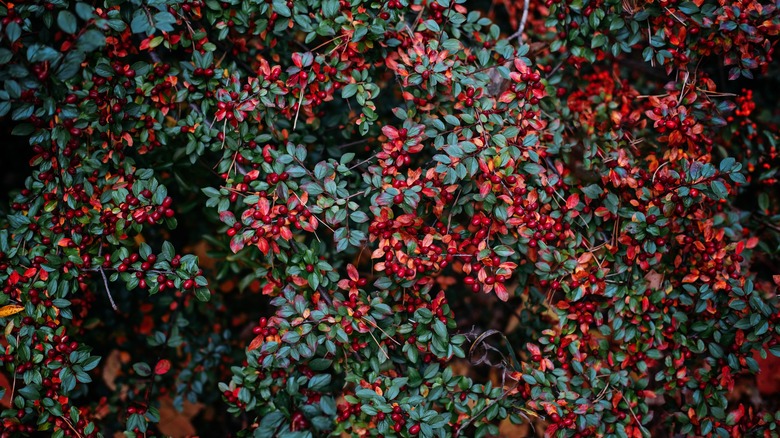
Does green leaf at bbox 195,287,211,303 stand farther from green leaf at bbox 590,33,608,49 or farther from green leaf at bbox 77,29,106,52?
green leaf at bbox 590,33,608,49

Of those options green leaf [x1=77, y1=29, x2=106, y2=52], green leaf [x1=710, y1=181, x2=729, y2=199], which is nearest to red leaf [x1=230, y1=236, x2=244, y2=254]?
green leaf [x1=77, y1=29, x2=106, y2=52]

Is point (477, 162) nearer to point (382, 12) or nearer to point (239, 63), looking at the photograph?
point (382, 12)

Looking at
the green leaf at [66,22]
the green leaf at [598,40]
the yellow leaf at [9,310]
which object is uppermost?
the green leaf at [66,22]

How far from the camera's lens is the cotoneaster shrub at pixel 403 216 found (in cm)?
148

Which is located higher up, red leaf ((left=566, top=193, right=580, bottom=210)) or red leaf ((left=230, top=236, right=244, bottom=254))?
red leaf ((left=230, top=236, right=244, bottom=254))

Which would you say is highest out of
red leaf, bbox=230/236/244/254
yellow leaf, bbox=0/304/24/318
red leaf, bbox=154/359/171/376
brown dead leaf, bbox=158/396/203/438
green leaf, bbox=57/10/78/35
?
green leaf, bbox=57/10/78/35

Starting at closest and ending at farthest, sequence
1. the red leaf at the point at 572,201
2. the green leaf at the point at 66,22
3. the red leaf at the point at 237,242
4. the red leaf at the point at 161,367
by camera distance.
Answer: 1. the green leaf at the point at 66,22
2. the red leaf at the point at 237,242
3. the red leaf at the point at 572,201
4. the red leaf at the point at 161,367

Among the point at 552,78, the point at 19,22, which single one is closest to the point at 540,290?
the point at 552,78

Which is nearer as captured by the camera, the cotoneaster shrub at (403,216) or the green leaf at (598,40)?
the cotoneaster shrub at (403,216)

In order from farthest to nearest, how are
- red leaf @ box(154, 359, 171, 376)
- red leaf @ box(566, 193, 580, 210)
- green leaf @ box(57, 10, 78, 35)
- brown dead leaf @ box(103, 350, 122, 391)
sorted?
1. brown dead leaf @ box(103, 350, 122, 391)
2. red leaf @ box(154, 359, 171, 376)
3. red leaf @ box(566, 193, 580, 210)
4. green leaf @ box(57, 10, 78, 35)

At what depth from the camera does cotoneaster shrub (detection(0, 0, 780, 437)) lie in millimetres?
1476

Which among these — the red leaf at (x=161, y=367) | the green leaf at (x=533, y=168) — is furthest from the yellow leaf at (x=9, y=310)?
the green leaf at (x=533, y=168)

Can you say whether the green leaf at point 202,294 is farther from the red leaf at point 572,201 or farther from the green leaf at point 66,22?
the red leaf at point 572,201

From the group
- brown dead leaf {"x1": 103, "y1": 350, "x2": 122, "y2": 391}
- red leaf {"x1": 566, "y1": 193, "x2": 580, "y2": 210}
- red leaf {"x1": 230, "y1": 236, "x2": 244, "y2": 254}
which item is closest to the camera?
red leaf {"x1": 230, "y1": 236, "x2": 244, "y2": 254}
